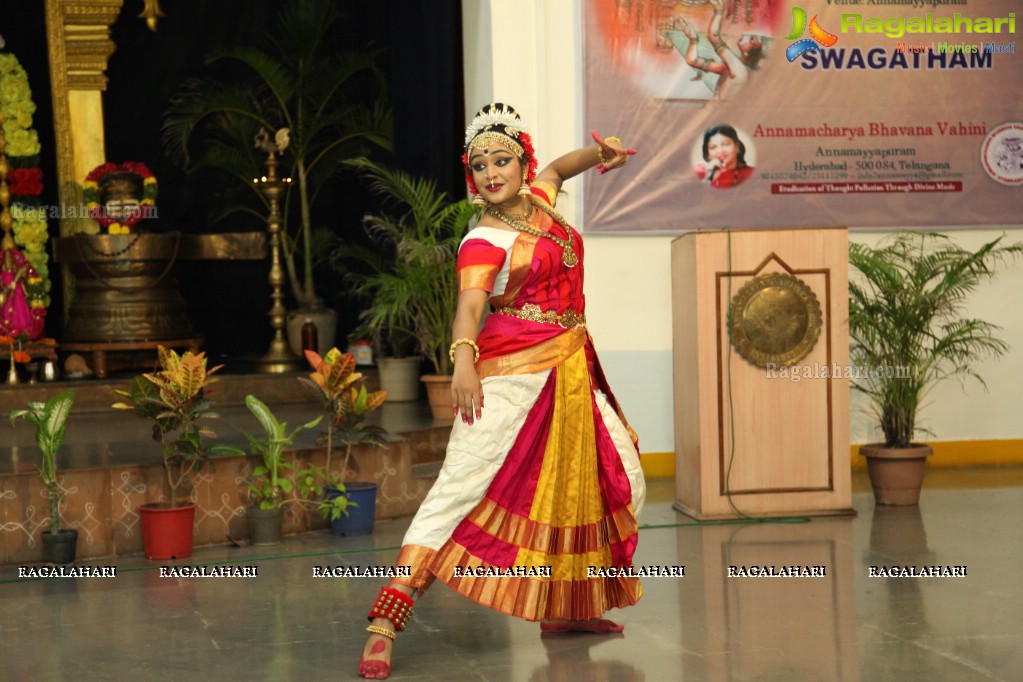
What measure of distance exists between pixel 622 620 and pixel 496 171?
1323mm

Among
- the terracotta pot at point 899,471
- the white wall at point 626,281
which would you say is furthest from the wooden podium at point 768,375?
the white wall at point 626,281

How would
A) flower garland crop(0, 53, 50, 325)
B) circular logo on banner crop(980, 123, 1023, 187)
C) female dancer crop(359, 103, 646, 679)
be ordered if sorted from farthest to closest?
flower garland crop(0, 53, 50, 325)
circular logo on banner crop(980, 123, 1023, 187)
female dancer crop(359, 103, 646, 679)

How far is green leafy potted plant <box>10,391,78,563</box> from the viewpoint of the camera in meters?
4.43

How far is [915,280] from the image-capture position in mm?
5348

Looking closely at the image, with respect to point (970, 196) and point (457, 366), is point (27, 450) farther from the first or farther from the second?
point (970, 196)

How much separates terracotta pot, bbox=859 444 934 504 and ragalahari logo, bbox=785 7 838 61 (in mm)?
1954

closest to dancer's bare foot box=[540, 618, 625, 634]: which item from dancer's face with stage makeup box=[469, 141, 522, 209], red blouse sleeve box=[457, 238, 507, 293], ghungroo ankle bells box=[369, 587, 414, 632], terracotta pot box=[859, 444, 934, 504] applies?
ghungroo ankle bells box=[369, 587, 414, 632]

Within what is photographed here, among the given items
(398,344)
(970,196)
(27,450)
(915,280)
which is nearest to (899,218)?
(970,196)

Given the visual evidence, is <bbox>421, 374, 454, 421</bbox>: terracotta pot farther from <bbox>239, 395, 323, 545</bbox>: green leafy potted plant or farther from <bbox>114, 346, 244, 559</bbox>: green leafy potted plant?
<bbox>114, 346, 244, 559</bbox>: green leafy potted plant

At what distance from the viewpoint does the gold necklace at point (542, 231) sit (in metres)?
3.31

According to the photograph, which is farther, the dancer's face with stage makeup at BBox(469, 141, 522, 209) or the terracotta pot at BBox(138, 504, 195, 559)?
the terracotta pot at BBox(138, 504, 195, 559)

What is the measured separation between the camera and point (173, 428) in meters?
4.62

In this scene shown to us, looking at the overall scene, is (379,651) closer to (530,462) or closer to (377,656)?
(377,656)

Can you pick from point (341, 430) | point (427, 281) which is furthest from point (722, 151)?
point (341, 430)
